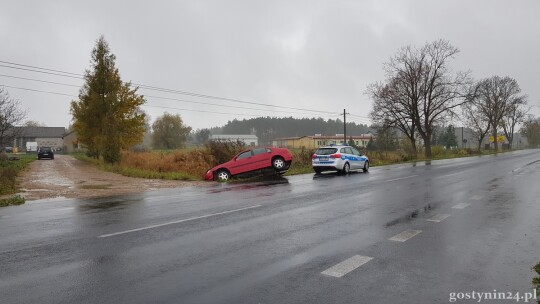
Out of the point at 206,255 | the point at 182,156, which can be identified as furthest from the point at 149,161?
the point at 206,255

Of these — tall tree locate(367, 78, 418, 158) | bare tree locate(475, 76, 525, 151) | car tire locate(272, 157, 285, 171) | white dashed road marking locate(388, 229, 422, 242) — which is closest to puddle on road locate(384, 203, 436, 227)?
white dashed road marking locate(388, 229, 422, 242)

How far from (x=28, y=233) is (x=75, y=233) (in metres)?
0.90

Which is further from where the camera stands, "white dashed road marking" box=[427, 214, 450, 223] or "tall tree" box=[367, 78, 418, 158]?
"tall tree" box=[367, 78, 418, 158]

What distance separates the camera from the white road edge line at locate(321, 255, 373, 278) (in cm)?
467

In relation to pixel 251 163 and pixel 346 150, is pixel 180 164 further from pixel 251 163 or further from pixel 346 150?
pixel 346 150

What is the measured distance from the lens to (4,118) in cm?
2772

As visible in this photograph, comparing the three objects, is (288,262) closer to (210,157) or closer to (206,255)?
(206,255)

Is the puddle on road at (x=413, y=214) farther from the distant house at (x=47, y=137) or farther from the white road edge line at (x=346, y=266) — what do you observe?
the distant house at (x=47, y=137)

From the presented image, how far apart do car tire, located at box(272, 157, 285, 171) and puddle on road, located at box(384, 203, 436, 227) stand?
10.6 metres

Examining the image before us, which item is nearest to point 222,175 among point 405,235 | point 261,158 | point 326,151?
point 261,158

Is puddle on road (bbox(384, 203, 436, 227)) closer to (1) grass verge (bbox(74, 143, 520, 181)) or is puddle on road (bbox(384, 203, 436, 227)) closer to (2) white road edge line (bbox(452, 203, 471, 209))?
(2) white road edge line (bbox(452, 203, 471, 209))

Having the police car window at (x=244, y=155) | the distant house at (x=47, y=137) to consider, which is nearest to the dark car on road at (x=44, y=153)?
the police car window at (x=244, y=155)

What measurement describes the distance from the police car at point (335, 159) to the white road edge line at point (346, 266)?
16.0 m

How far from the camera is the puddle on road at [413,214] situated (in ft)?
25.3
